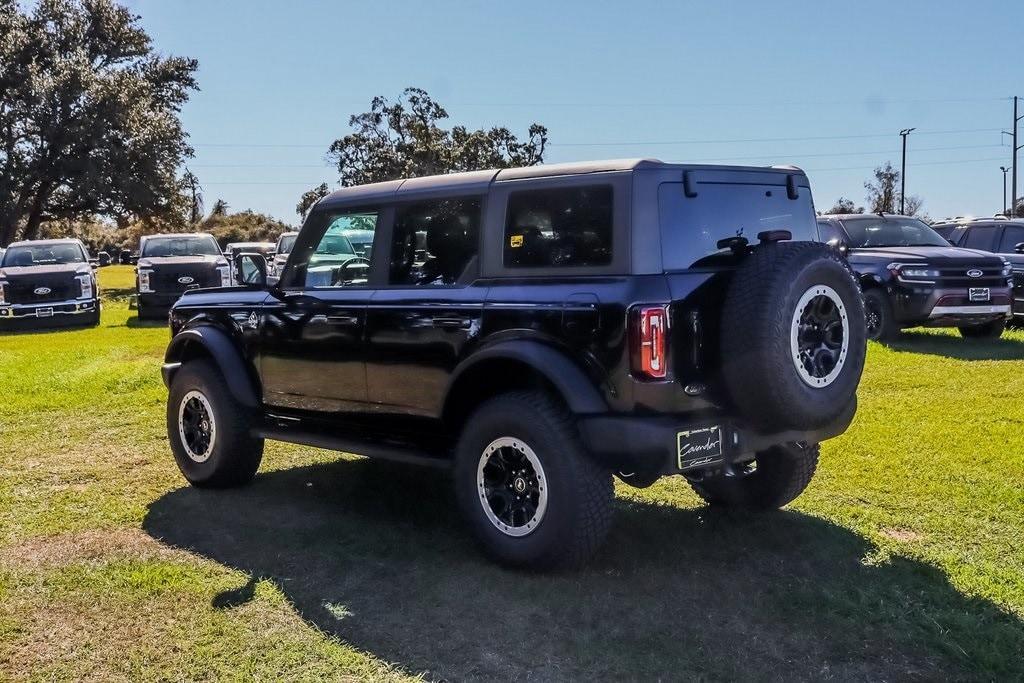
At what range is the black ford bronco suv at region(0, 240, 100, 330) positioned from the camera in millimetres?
19375

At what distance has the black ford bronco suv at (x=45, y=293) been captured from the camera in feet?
63.6

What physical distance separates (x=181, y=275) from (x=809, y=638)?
18.7m

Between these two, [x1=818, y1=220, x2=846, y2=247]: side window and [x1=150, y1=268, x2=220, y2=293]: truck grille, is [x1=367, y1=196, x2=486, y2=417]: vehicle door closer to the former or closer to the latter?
[x1=818, y1=220, x2=846, y2=247]: side window

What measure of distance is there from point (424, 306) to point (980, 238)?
13.6 meters

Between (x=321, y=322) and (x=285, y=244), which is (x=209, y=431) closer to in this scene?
(x=321, y=322)

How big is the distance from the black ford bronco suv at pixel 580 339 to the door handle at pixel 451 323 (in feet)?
0.05

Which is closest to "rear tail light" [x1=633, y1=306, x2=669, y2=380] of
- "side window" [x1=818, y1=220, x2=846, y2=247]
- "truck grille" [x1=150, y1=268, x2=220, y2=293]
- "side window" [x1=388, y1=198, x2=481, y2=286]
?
"side window" [x1=388, y1=198, x2=481, y2=286]

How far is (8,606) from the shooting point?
4516 mm

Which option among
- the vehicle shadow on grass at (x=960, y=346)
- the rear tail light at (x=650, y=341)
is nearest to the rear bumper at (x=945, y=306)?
the vehicle shadow on grass at (x=960, y=346)

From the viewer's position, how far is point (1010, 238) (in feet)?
51.8

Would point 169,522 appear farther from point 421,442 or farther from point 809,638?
point 809,638

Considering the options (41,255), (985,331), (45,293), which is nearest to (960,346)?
(985,331)

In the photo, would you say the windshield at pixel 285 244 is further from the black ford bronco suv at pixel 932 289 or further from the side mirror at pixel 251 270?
the side mirror at pixel 251 270

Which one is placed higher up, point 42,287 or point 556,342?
point 556,342
